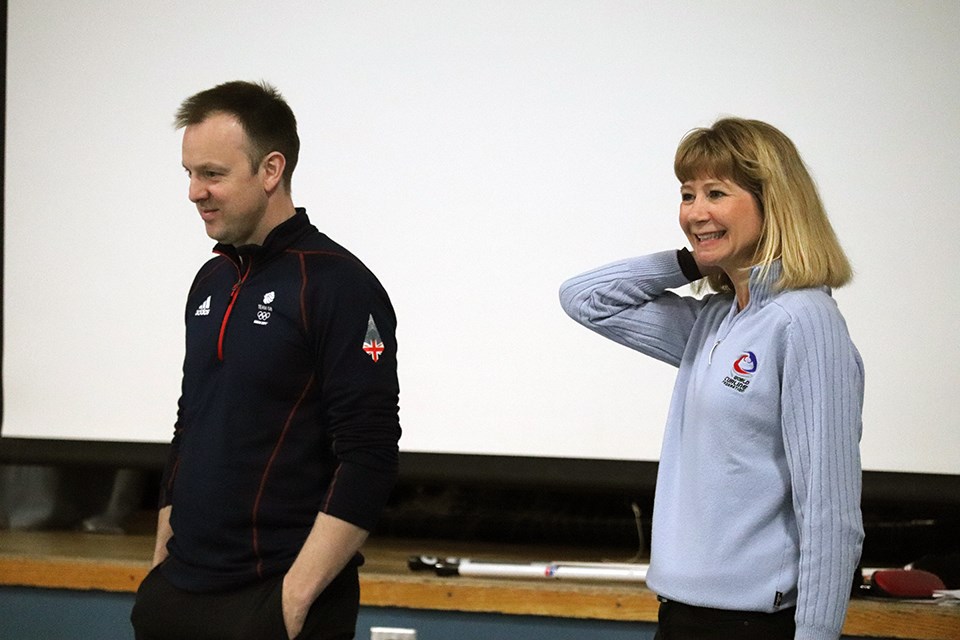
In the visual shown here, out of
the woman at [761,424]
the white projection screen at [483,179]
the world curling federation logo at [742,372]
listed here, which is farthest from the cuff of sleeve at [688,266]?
the white projection screen at [483,179]

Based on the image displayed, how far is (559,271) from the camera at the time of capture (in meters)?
2.48

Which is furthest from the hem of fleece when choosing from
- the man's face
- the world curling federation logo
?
the man's face

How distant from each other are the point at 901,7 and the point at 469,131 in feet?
3.16

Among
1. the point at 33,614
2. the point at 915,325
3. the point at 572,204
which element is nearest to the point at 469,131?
the point at 572,204

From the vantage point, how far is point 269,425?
1.45m

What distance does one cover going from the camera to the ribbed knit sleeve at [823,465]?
1.27 meters

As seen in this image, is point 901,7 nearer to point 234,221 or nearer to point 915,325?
point 915,325

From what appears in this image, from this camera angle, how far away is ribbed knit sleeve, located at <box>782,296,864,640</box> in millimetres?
1271

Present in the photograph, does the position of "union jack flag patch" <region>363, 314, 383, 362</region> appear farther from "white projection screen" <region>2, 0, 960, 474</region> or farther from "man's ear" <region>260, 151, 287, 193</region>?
"white projection screen" <region>2, 0, 960, 474</region>

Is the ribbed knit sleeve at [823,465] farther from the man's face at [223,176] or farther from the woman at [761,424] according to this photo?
the man's face at [223,176]

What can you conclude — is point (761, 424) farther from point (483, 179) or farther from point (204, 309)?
point (483, 179)

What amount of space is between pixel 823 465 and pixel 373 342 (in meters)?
0.58

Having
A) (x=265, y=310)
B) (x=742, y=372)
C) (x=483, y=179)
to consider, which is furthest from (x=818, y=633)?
(x=483, y=179)

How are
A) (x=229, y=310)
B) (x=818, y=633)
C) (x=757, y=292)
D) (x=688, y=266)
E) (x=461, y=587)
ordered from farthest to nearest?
(x=461, y=587)
(x=688, y=266)
(x=229, y=310)
(x=757, y=292)
(x=818, y=633)
